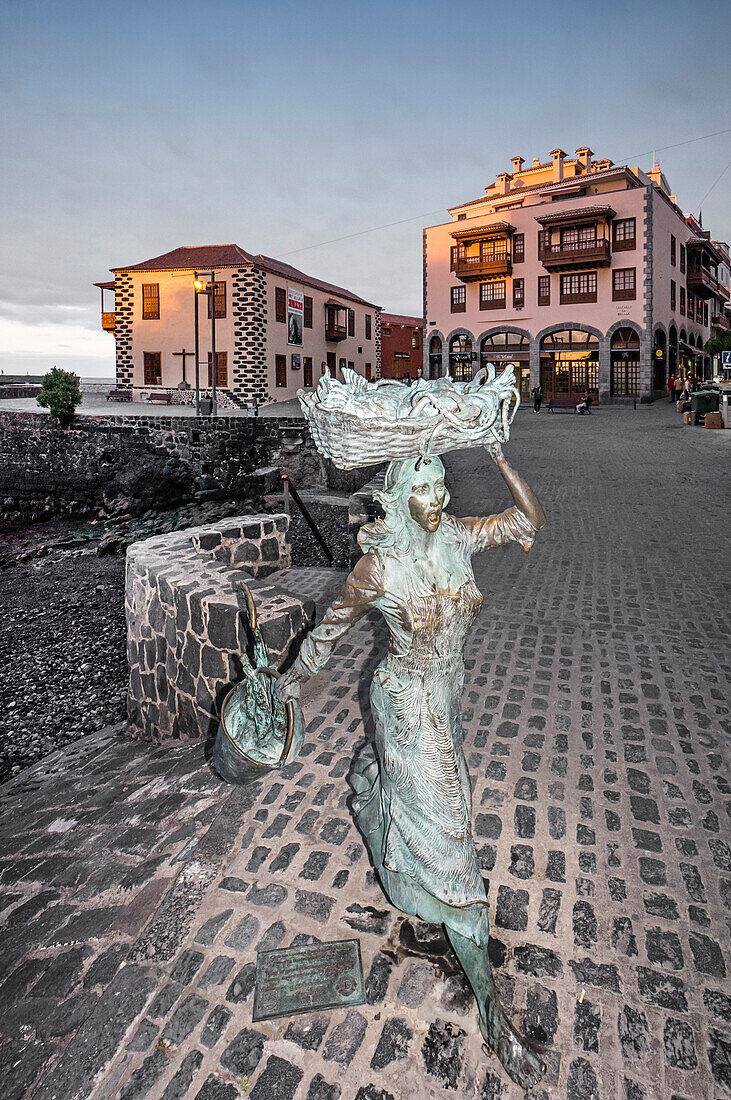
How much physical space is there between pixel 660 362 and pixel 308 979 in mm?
36313

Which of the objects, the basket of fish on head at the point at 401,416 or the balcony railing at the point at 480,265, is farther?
the balcony railing at the point at 480,265

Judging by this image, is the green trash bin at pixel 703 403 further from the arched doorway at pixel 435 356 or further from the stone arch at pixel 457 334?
the arched doorway at pixel 435 356

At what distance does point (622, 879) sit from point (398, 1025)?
4.63ft

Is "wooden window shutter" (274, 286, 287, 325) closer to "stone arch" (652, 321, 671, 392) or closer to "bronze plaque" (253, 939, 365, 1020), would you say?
"stone arch" (652, 321, 671, 392)

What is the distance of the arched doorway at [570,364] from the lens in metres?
34.4

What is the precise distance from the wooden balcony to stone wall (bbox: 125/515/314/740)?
131ft

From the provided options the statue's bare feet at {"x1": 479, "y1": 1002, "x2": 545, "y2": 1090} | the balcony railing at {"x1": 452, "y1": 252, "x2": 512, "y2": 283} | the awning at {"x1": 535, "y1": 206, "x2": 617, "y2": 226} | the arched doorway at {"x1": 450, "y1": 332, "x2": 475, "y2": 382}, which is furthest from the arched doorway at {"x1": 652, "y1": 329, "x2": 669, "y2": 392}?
the statue's bare feet at {"x1": 479, "y1": 1002, "x2": 545, "y2": 1090}

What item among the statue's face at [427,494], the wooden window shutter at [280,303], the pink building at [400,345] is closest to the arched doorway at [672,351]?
the pink building at [400,345]

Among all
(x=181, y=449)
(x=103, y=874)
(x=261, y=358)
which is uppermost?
(x=261, y=358)

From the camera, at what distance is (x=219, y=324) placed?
31.5 m

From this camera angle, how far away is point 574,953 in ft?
10.1

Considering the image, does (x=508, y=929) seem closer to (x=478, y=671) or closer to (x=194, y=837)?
(x=194, y=837)

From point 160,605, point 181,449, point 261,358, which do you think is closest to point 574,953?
point 160,605

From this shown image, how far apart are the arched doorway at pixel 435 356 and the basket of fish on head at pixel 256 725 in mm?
37868
